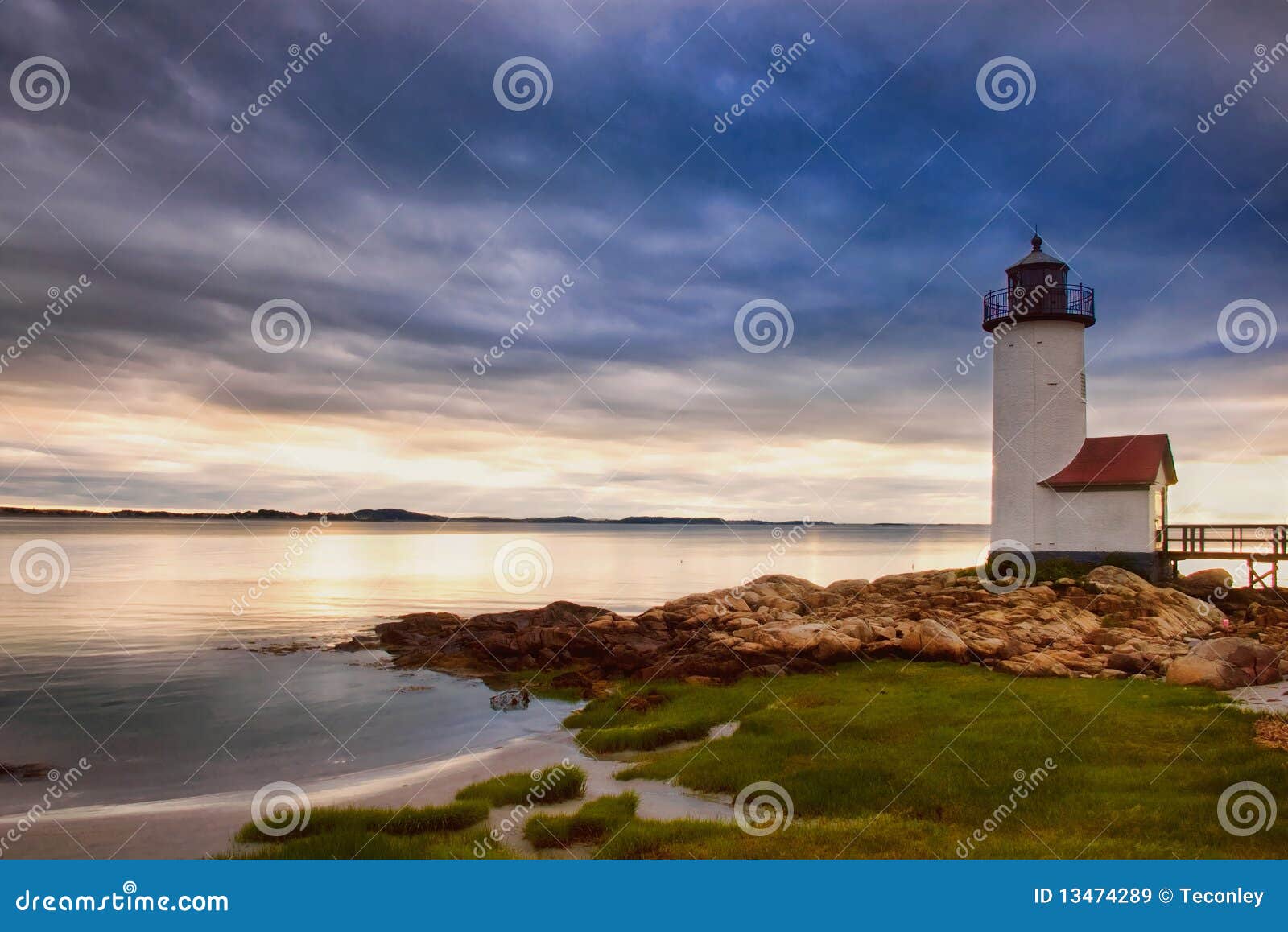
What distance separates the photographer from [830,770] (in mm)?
12344

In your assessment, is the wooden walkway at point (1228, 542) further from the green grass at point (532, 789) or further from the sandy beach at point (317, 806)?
the green grass at point (532, 789)

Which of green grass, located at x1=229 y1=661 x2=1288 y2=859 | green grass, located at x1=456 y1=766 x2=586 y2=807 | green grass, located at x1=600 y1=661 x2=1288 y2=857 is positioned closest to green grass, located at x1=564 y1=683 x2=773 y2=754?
green grass, located at x1=229 y1=661 x2=1288 y2=859

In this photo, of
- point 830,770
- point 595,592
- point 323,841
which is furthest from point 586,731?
point 595,592

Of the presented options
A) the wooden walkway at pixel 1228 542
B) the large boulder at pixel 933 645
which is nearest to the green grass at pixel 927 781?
the large boulder at pixel 933 645

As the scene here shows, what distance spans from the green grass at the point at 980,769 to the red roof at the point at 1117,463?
848 inches

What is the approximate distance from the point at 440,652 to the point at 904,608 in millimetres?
16773

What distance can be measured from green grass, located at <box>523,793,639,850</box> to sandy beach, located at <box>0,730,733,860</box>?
24cm

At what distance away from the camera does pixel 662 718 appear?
18.1 meters

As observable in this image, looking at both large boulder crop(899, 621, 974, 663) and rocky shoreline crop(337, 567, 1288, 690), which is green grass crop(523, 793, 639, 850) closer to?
rocky shoreline crop(337, 567, 1288, 690)

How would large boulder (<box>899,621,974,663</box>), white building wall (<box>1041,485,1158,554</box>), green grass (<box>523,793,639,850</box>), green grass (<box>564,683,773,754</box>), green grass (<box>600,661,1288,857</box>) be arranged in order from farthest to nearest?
white building wall (<box>1041,485,1158,554</box>)
large boulder (<box>899,621,974,663</box>)
green grass (<box>564,683,773,754</box>)
green grass (<box>523,793,639,850</box>)
green grass (<box>600,661,1288,857</box>)

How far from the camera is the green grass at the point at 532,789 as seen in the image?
12055 millimetres

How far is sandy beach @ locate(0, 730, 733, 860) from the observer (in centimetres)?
1095

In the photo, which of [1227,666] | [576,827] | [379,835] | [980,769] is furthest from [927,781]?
[1227,666]

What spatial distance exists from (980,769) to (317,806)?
965 centimetres
